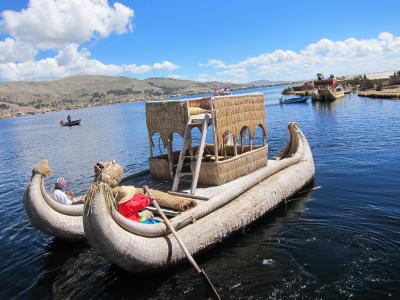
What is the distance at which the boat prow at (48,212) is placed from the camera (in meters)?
12.6

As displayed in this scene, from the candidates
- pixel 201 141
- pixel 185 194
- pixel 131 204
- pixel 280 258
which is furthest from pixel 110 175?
pixel 280 258

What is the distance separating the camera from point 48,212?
1273cm

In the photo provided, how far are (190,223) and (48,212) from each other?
4.79 m

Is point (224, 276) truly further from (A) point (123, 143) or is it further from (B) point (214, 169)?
(A) point (123, 143)

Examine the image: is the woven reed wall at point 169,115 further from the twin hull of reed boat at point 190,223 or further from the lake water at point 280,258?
the lake water at point 280,258

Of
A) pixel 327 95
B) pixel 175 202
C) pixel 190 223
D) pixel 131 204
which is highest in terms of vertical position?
pixel 327 95

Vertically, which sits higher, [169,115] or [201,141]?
[169,115]

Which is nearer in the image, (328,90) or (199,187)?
(199,187)

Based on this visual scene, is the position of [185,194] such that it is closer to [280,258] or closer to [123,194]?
[123,194]

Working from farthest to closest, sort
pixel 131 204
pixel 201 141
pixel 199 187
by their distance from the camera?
pixel 199 187
pixel 201 141
pixel 131 204

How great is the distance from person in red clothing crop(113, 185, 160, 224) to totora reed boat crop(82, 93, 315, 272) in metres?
0.99

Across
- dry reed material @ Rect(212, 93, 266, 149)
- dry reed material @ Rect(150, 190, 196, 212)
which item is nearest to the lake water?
dry reed material @ Rect(150, 190, 196, 212)

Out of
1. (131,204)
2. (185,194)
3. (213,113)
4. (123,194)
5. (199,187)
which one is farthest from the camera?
(199,187)

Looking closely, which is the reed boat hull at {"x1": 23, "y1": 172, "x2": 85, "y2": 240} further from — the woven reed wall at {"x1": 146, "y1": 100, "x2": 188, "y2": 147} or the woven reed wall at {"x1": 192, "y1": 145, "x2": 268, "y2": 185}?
the woven reed wall at {"x1": 192, "y1": 145, "x2": 268, "y2": 185}
